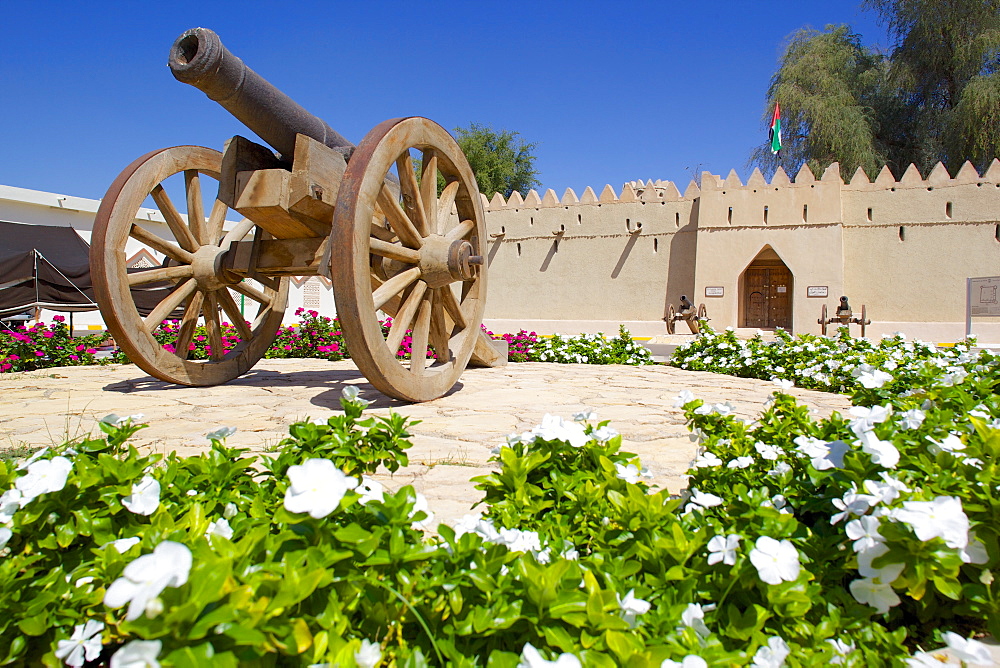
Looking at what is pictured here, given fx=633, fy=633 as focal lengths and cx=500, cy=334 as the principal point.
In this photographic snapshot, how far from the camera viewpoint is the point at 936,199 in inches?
604

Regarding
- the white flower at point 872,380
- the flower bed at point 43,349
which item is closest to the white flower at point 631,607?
the white flower at point 872,380

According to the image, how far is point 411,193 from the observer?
4.09 meters

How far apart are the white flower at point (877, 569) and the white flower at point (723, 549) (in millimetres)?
212

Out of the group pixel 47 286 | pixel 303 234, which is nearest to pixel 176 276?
pixel 303 234

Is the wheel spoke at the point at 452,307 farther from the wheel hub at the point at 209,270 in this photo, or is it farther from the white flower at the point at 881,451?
the white flower at the point at 881,451

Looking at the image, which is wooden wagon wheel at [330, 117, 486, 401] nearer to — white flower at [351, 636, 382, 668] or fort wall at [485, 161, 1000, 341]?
white flower at [351, 636, 382, 668]

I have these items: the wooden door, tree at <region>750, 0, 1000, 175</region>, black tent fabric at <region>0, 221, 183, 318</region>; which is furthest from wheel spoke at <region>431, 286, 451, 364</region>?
tree at <region>750, 0, 1000, 175</region>

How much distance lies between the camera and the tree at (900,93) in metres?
18.9

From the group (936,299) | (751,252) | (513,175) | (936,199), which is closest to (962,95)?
(936,199)

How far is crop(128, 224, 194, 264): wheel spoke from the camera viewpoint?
454 cm

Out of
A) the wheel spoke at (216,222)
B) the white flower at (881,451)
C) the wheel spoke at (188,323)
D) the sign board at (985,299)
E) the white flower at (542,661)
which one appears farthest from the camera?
the sign board at (985,299)

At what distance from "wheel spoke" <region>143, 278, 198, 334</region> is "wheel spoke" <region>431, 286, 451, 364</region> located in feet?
5.96

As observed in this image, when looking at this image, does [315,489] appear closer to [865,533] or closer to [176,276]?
[865,533]

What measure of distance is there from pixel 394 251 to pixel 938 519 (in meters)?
3.17
